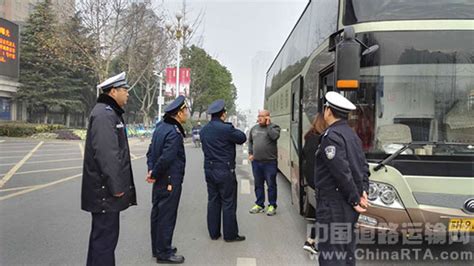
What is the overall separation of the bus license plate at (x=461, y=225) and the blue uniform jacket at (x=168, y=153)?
2.92 m

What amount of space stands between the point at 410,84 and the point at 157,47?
89.7ft

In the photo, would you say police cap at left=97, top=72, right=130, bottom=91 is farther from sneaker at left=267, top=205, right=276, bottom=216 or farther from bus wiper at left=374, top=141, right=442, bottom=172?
sneaker at left=267, top=205, right=276, bottom=216

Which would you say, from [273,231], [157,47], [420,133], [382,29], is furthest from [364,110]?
[157,47]

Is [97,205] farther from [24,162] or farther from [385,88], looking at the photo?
[24,162]

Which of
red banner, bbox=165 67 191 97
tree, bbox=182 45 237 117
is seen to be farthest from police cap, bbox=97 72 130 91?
tree, bbox=182 45 237 117

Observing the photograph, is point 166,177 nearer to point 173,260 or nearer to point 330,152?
point 173,260

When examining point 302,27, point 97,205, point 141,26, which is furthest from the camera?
point 141,26

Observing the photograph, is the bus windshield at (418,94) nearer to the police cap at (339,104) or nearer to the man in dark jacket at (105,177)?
the police cap at (339,104)

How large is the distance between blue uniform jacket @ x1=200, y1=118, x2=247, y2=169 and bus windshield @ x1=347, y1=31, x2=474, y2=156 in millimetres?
1583

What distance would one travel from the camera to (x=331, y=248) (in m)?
3.34

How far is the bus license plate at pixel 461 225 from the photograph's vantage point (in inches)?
162

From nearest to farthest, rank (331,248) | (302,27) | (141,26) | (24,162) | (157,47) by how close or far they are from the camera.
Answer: (331,248), (302,27), (24,162), (141,26), (157,47)

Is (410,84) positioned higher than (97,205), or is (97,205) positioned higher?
(410,84)

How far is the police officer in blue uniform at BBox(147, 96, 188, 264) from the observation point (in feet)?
15.2
